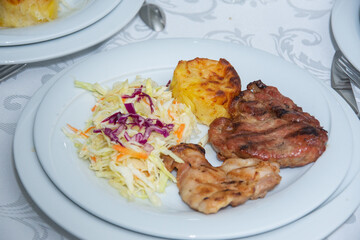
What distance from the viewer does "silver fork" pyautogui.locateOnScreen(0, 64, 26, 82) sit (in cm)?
352

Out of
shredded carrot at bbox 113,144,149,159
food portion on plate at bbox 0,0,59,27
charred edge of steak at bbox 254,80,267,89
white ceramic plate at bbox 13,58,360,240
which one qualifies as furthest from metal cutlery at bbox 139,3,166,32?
Answer: white ceramic plate at bbox 13,58,360,240

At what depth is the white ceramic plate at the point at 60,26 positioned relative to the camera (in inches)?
135

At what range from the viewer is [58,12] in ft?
13.3

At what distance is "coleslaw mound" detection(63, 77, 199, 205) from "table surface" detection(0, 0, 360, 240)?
549mm

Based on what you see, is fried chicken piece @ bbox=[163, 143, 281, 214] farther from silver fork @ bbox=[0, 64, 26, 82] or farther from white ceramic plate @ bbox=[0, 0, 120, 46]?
silver fork @ bbox=[0, 64, 26, 82]

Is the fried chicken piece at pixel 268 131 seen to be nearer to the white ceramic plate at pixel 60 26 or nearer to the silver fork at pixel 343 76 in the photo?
the silver fork at pixel 343 76

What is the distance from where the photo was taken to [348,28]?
12.6ft

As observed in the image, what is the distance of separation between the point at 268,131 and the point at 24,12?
223cm

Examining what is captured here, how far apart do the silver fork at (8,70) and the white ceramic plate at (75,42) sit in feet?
0.66

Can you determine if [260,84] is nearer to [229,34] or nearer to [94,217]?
[229,34]

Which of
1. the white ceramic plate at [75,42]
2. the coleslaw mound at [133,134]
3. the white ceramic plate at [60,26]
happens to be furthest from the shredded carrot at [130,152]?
the white ceramic plate at [60,26]

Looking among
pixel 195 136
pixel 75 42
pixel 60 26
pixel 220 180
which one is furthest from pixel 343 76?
Answer: pixel 60 26

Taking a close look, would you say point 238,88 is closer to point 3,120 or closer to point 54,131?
point 54,131

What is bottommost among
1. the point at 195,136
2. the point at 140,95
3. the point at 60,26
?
the point at 195,136
